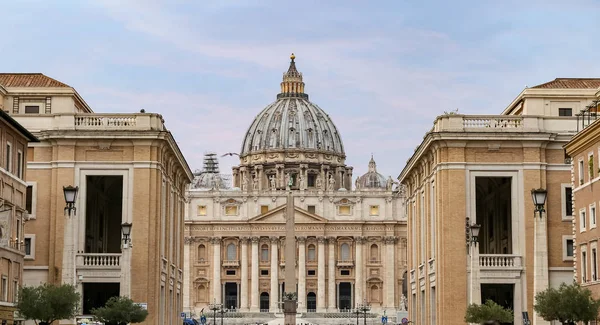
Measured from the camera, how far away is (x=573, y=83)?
248 feet

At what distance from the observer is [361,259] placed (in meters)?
178

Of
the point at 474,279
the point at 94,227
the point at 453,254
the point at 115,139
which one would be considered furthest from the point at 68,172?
the point at 474,279

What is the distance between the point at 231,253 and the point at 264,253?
15.6 feet

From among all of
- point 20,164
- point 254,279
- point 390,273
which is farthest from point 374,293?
point 20,164

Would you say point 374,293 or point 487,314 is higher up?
point 374,293

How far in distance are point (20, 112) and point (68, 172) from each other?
6.38 meters

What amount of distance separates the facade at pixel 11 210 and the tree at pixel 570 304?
2170 centimetres

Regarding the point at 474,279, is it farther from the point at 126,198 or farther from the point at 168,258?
the point at 168,258

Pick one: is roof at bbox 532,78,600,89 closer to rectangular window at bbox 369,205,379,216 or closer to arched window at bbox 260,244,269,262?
rectangular window at bbox 369,205,379,216

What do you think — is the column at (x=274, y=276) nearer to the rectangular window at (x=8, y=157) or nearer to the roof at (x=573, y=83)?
the roof at (x=573, y=83)

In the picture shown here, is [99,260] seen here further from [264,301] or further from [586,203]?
[264,301]

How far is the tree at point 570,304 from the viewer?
4866 centimetres

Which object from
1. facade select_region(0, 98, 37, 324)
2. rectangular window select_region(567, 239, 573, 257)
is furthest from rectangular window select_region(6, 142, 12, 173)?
rectangular window select_region(567, 239, 573, 257)

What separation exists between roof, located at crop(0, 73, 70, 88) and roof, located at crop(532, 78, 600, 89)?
2893 centimetres
